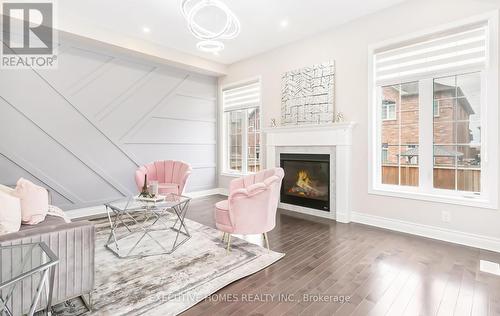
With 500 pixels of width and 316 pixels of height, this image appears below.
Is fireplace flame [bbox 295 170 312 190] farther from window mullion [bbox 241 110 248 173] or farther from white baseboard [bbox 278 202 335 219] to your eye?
window mullion [bbox 241 110 248 173]

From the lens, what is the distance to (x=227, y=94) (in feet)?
20.9

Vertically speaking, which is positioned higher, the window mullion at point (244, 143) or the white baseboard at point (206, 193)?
the window mullion at point (244, 143)

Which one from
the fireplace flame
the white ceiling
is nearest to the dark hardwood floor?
the fireplace flame

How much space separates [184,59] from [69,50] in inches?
79.7

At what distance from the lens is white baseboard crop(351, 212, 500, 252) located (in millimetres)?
2979

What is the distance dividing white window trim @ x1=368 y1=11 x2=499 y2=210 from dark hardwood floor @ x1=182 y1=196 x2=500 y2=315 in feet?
1.93

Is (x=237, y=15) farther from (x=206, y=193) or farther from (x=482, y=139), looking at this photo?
(x=206, y=193)

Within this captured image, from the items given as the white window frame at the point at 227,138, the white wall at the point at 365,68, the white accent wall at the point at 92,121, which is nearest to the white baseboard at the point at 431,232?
the white wall at the point at 365,68

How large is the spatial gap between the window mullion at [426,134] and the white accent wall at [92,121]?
14.9 feet

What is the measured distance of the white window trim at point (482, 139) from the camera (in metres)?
2.93

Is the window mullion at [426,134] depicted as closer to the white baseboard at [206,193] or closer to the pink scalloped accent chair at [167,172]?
the pink scalloped accent chair at [167,172]

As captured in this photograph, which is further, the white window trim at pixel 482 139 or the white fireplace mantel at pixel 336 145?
the white fireplace mantel at pixel 336 145

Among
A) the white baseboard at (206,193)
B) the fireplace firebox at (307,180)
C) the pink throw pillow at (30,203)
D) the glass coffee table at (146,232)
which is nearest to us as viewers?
the pink throw pillow at (30,203)

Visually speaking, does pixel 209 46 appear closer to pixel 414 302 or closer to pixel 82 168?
pixel 82 168
